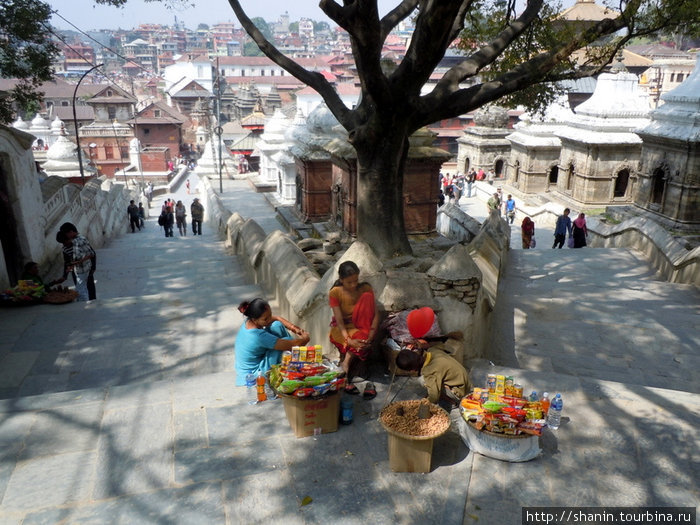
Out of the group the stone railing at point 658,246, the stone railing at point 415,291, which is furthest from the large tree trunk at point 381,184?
the stone railing at point 658,246

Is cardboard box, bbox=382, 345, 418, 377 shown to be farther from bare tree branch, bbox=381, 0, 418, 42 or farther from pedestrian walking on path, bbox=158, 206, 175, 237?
pedestrian walking on path, bbox=158, 206, 175, 237

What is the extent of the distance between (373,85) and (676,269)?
777 centimetres

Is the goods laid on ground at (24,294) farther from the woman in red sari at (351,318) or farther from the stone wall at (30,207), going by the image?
the woman in red sari at (351,318)

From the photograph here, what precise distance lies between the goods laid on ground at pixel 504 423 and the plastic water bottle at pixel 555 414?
0.83 feet

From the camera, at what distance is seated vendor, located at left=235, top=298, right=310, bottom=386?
539 centimetres

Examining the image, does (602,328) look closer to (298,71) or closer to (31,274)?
(298,71)

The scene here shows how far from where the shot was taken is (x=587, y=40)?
8.08 m

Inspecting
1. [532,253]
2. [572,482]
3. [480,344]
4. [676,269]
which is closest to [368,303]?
[480,344]

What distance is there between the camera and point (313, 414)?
4.88m

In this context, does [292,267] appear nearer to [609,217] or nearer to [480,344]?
[480,344]

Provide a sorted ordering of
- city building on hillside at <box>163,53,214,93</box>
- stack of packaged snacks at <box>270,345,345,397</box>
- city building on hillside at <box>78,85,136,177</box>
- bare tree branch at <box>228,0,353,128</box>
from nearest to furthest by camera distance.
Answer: stack of packaged snacks at <box>270,345,345,397</box>
bare tree branch at <box>228,0,353,128</box>
city building on hillside at <box>78,85,136,177</box>
city building on hillside at <box>163,53,214,93</box>

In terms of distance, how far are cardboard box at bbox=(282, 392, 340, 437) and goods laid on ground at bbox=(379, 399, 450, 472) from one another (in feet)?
1.73

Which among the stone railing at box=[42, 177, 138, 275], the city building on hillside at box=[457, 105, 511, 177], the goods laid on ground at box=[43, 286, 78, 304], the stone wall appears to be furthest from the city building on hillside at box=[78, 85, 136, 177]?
the goods laid on ground at box=[43, 286, 78, 304]

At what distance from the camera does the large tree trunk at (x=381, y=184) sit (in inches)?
319
